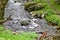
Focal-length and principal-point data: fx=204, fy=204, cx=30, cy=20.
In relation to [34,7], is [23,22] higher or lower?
higher

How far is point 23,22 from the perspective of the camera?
19047mm

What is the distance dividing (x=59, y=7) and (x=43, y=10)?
6.58ft

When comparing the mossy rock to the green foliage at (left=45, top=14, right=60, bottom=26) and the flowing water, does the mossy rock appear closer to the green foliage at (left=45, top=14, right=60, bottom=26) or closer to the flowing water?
the flowing water

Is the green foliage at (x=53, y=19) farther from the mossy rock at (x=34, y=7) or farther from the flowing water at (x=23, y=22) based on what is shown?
the mossy rock at (x=34, y=7)

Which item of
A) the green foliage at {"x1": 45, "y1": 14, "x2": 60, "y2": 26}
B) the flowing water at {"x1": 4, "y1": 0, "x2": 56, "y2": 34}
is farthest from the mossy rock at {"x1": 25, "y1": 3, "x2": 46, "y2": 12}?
the green foliage at {"x1": 45, "y1": 14, "x2": 60, "y2": 26}

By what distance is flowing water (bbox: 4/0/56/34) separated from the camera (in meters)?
17.7

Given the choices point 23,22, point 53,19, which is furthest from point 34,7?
point 23,22

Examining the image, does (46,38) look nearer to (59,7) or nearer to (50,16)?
(50,16)

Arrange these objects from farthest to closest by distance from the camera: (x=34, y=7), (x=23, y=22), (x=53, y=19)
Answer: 1. (x=34, y=7)
2. (x=53, y=19)
3. (x=23, y=22)

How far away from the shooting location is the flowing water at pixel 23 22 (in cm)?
1769

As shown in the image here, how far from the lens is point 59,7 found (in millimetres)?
24328

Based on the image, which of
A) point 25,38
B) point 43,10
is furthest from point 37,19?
point 25,38

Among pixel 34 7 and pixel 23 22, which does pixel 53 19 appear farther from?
pixel 34 7

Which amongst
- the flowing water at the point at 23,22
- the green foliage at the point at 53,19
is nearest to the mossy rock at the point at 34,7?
the flowing water at the point at 23,22
